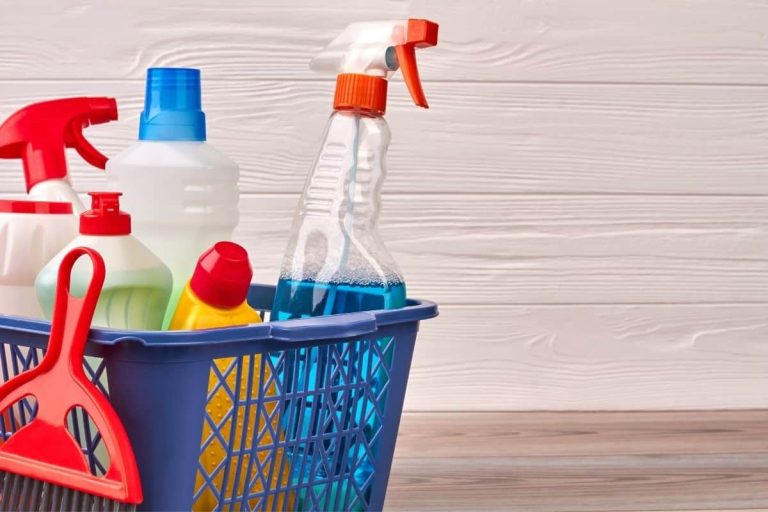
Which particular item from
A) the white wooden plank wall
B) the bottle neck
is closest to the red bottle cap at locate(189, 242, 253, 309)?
the bottle neck

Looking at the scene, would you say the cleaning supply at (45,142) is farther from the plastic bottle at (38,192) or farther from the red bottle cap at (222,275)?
the red bottle cap at (222,275)

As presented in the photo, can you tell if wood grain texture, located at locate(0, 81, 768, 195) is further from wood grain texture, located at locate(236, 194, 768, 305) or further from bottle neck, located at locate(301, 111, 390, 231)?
bottle neck, located at locate(301, 111, 390, 231)

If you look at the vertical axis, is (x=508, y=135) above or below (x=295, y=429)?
above

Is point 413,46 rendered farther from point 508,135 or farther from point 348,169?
point 508,135

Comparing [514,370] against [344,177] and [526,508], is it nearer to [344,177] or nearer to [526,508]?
[526,508]

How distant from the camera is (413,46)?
0.63 m

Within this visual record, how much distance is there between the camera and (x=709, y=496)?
2.65 ft

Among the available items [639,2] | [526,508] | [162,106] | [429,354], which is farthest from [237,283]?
[639,2]

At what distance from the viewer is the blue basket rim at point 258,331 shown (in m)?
0.48

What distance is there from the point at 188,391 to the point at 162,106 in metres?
0.23

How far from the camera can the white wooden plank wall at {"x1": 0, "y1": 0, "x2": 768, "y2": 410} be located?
1.06 metres

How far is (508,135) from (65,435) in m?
0.72

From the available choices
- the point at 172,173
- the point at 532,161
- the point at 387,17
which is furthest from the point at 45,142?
the point at 532,161

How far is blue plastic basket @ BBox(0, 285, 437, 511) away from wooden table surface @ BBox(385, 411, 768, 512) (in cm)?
16
